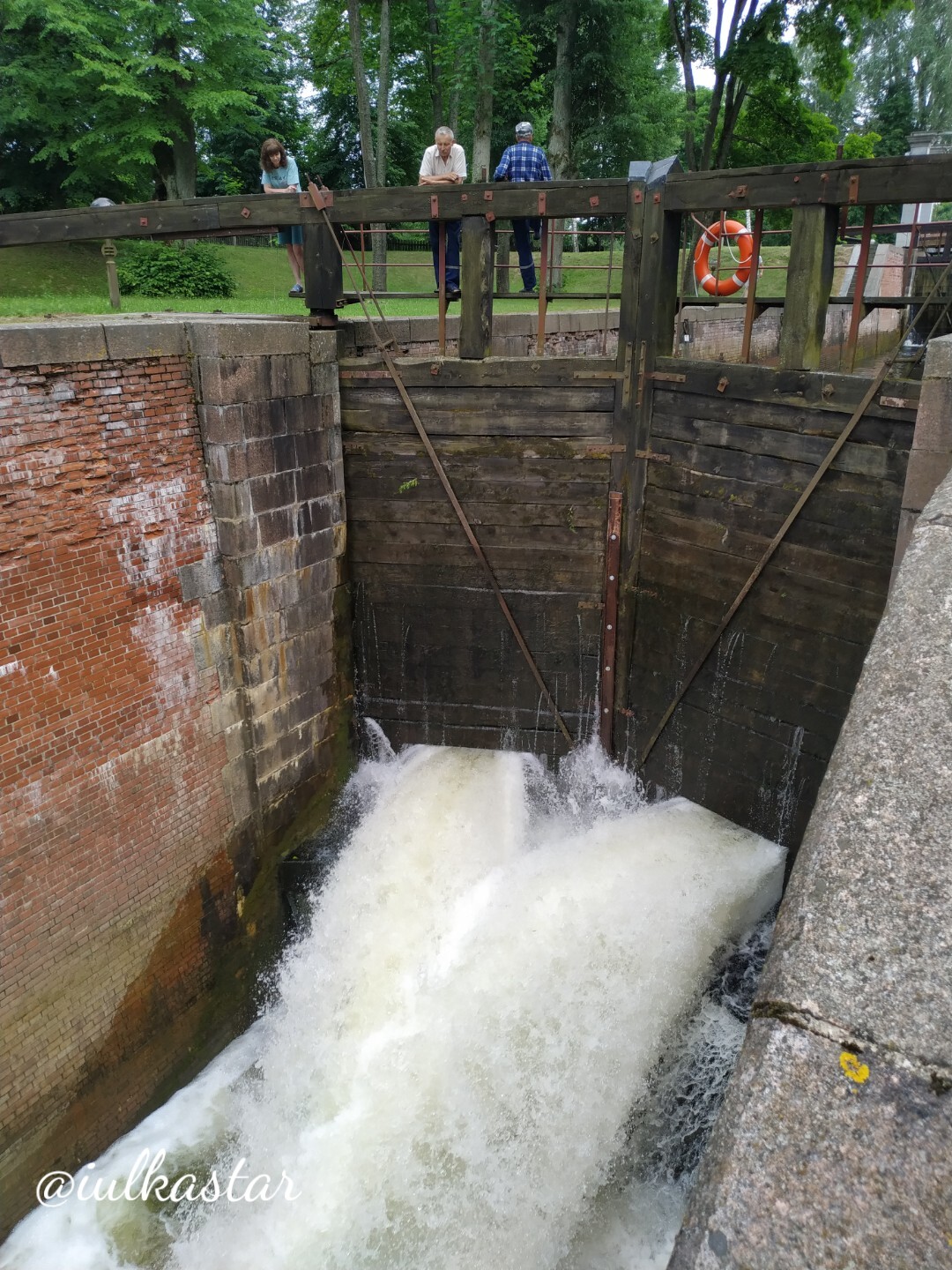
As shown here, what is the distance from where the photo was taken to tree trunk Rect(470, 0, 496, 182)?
15.0 metres

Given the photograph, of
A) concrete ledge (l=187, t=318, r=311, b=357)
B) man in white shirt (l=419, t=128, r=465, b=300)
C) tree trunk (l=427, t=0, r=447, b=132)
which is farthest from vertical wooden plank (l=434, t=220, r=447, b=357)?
tree trunk (l=427, t=0, r=447, b=132)

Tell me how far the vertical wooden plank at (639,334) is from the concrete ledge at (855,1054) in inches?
204

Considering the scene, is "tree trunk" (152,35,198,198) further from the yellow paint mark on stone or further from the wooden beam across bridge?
the yellow paint mark on stone

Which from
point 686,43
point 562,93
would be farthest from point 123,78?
point 686,43

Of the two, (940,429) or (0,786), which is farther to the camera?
(0,786)

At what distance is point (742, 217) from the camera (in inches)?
964

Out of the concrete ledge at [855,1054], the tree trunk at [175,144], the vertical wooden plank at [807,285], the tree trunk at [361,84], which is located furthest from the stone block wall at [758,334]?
the tree trunk at [175,144]

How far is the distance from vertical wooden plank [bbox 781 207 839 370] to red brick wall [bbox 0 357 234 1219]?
391 centimetres

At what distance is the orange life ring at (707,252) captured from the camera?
7015 mm

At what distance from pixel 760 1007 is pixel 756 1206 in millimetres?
340

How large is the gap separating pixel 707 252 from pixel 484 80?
31.4 ft

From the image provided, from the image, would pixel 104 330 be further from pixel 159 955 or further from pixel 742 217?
pixel 742 217

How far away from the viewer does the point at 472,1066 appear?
5844 millimetres

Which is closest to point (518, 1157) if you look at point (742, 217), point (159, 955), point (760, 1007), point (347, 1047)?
point (347, 1047)
